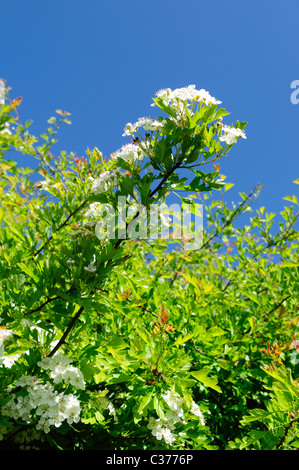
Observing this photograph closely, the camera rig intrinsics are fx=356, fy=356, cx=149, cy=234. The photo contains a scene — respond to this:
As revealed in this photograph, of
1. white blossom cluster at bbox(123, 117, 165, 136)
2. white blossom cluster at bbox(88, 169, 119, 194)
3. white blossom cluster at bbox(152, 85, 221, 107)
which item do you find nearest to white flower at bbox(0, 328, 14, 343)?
white blossom cluster at bbox(88, 169, 119, 194)

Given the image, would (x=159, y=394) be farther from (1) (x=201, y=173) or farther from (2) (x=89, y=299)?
(1) (x=201, y=173)

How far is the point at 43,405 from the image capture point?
5.55 ft

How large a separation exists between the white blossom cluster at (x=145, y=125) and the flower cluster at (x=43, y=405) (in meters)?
1.30

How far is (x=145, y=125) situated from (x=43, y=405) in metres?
1.44

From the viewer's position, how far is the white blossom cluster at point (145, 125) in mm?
1754

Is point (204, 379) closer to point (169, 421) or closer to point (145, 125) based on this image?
point (169, 421)

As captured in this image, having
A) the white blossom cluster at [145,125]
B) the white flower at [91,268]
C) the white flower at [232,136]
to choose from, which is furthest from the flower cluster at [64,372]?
the white flower at [232,136]

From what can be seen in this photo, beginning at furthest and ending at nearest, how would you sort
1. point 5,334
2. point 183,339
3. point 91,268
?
point 183,339 → point 5,334 → point 91,268

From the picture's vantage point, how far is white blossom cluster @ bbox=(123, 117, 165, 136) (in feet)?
5.75

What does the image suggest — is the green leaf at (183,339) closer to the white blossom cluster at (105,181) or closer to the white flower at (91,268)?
the white flower at (91,268)

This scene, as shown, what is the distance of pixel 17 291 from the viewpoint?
5.96 feet

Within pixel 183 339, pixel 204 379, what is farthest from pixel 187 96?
pixel 204 379

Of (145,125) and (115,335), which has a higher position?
(145,125)
